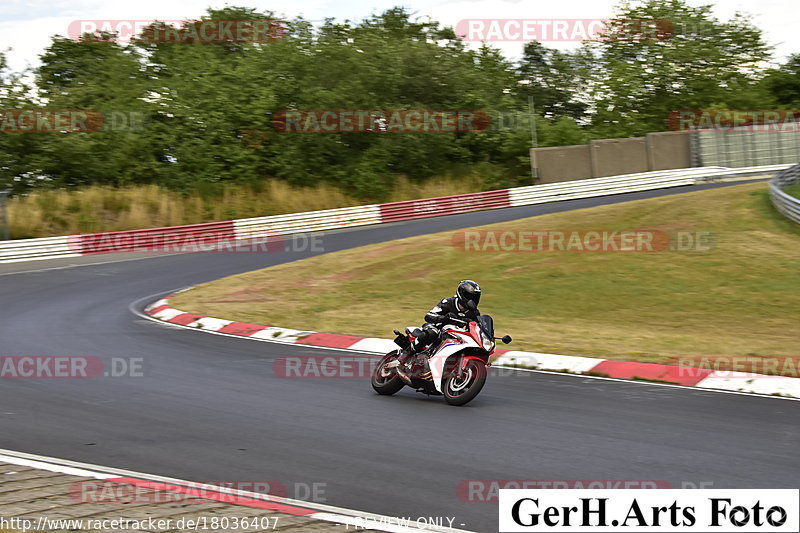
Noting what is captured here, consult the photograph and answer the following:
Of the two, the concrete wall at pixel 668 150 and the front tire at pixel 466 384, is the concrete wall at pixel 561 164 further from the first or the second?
the front tire at pixel 466 384

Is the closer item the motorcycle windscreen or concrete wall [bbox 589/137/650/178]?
the motorcycle windscreen

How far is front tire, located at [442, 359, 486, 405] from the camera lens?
842cm

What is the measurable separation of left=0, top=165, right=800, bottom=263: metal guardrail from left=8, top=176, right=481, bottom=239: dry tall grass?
3.71 metres

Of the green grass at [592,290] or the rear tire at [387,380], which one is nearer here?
the rear tire at [387,380]

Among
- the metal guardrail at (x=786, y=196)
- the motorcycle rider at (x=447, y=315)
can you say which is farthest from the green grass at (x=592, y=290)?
the motorcycle rider at (x=447, y=315)

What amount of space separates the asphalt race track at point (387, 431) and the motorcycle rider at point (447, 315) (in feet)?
1.78

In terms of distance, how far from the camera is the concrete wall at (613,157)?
1578 inches

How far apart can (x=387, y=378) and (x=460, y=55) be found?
38308mm

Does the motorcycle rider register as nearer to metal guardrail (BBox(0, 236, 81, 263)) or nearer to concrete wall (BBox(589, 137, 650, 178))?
metal guardrail (BBox(0, 236, 81, 263))

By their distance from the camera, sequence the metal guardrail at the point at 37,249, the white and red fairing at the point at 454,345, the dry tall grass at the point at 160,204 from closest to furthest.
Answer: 1. the white and red fairing at the point at 454,345
2. the metal guardrail at the point at 37,249
3. the dry tall grass at the point at 160,204

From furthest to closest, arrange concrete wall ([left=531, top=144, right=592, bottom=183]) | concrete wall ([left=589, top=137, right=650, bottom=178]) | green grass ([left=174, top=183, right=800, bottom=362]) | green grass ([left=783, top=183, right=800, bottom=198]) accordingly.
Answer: concrete wall ([left=589, top=137, right=650, bottom=178])
concrete wall ([left=531, top=144, right=592, bottom=183])
green grass ([left=783, top=183, right=800, bottom=198])
green grass ([left=174, top=183, right=800, bottom=362])

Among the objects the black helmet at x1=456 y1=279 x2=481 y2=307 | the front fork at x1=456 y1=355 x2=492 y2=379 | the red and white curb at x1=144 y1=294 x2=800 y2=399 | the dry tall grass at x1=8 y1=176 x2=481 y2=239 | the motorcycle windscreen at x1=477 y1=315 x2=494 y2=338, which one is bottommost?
the red and white curb at x1=144 y1=294 x2=800 y2=399

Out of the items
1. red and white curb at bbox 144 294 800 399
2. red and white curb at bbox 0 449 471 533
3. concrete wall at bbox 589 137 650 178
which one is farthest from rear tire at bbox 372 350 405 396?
concrete wall at bbox 589 137 650 178

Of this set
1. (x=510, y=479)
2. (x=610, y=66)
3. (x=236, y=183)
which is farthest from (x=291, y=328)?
(x=610, y=66)
